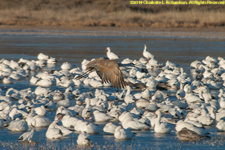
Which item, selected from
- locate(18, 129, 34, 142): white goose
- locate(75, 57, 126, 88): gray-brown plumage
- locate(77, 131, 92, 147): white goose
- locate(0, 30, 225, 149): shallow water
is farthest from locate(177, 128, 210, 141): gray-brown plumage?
locate(18, 129, 34, 142): white goose

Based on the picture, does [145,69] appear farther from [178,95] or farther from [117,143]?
[117,143]

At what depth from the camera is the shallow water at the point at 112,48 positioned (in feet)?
27.8

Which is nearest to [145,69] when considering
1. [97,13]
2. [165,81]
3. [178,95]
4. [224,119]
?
[165,81]

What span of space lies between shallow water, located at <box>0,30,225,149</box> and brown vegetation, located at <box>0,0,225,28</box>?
12.9ft

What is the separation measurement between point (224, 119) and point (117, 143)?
298cm

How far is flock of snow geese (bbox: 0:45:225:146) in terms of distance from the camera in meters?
9.02

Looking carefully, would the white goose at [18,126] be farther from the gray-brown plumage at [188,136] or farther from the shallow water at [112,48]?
the gray-brown plumage at [188,136]

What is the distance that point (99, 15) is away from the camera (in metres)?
43.8

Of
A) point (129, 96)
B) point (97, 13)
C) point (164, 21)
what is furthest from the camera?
point (97, 13)

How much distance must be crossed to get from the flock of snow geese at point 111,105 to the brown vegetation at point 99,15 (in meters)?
22.8

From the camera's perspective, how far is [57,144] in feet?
27.6

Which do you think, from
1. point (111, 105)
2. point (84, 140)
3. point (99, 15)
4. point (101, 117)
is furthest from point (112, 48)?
point (84, 140)

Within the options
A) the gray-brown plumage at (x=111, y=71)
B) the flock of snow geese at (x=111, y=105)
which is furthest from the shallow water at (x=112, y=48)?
the gray-brown plumage at (x=111, y=71)

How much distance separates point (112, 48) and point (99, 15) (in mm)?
17661
